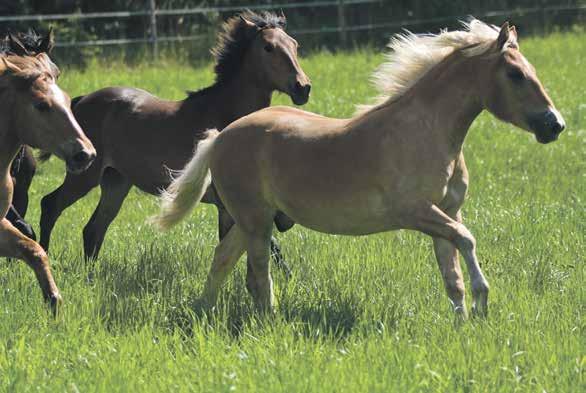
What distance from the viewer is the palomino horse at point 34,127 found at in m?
6.38

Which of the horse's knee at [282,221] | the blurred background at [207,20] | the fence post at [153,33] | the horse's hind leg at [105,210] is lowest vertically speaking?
the blurred background at [207,20]

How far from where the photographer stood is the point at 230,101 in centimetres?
858

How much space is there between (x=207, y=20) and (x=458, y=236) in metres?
22.1

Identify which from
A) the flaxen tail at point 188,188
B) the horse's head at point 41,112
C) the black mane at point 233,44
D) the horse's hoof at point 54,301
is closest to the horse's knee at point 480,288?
the flaxen tail at point 188,188

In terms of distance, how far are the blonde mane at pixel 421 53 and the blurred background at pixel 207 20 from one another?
1615 centimetres

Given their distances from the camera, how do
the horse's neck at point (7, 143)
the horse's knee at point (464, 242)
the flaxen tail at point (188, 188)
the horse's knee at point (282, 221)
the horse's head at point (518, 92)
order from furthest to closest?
1. the horse's knee at point (282, 221)
2. the flaxen tail at point (188, 188)
3. the horse's neck at point (7, 143)
4. the horse's head at point (518, 92)
5. the horse's knee at point (464, 242)

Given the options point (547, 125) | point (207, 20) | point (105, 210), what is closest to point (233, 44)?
point (105, 210)

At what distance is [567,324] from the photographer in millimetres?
5887

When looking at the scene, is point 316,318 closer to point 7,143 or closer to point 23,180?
point 7,143

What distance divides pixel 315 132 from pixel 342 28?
18.4m

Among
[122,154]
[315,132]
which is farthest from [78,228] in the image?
[315,132]

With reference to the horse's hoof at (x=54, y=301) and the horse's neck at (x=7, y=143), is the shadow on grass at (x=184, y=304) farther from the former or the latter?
the horse's neck at (x=7, y=143)

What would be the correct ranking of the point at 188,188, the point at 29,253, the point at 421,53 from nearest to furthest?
1. the point at 421,53
2. the point at 29,253
3. the point at 188,188

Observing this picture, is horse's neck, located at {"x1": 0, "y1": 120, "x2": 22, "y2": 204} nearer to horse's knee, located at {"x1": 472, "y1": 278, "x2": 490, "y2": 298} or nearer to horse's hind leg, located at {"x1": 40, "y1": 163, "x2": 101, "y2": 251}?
horse's hind leg, located at {"x1": 40, "y1": 163, "x2": 101, "y2": 251}
